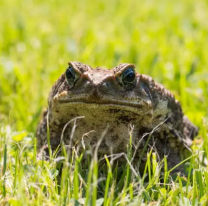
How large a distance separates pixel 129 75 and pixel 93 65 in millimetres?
2312

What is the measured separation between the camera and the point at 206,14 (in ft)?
27.2

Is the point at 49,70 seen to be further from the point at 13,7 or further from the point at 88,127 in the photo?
the point at 13,7

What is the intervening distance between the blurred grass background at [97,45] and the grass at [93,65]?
0.01 meters

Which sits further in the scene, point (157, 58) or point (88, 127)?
point (157, 58)

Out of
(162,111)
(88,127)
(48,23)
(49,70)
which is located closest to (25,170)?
(88,127)

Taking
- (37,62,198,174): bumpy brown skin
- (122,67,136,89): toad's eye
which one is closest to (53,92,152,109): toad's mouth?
(37,62,198,174): bumpy brown skin

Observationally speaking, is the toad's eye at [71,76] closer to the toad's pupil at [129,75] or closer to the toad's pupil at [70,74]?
the toad's pupil at [70,74]

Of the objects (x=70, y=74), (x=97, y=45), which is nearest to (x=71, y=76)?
(x=70, y=74)

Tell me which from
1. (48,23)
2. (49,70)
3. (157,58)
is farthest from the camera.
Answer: (48,23)

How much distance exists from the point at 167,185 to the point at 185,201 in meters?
0.39

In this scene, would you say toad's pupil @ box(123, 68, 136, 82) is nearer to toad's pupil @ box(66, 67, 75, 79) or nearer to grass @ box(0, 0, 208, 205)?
toad's pupil @ box(66, 67, 75, 79)

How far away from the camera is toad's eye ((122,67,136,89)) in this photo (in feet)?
10.6

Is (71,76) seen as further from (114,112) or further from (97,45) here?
(97,45)

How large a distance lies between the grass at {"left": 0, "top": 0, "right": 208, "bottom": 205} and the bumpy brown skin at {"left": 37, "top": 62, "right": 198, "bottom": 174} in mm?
182
